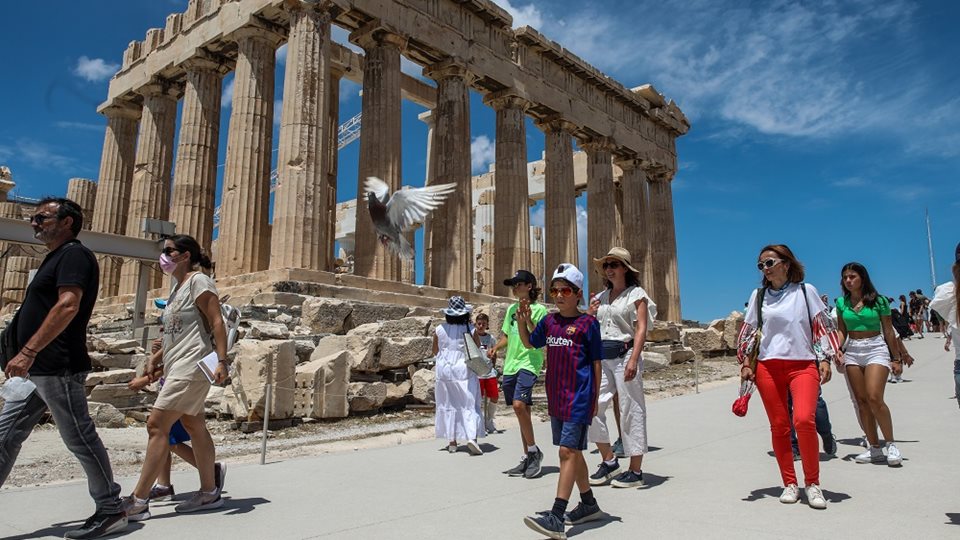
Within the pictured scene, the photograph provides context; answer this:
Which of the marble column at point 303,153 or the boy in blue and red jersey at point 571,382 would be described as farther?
the marble column at point 303,153

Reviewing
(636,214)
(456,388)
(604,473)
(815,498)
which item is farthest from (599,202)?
(815,498)

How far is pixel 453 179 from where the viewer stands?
20.8 metres

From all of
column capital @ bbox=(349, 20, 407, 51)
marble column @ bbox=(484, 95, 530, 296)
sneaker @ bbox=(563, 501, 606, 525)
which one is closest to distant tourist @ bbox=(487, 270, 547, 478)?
sneaker @ bbox=(563, 501, 606, 525)

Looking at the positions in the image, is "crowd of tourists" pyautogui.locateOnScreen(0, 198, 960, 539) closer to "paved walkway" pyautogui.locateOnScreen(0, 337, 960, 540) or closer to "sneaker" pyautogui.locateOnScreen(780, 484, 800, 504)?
"sneaker" pyautogui.locateOnScreen(780, 484, 800, 504)

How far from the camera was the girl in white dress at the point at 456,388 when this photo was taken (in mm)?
6980

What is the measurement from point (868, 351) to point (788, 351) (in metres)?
1.94

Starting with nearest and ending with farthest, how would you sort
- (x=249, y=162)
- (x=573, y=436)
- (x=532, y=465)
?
(x=573, y=436), (x=532, y=465), (x=249, y=162)

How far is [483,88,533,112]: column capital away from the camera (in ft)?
75.9

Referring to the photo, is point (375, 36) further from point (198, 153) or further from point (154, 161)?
point (154, 161)

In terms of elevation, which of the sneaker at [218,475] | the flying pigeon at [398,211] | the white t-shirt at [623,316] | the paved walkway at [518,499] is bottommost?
the paved walkway at [518,499]

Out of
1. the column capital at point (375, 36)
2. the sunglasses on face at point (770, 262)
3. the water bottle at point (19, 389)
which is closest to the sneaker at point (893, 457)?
the sunglasses on face at point (770, 262)

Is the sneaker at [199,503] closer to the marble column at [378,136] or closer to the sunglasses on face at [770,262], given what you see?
the sunglasses on face at [770,262]

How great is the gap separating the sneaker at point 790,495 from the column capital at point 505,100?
20105mm

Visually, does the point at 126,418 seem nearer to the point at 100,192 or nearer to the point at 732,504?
the point at 732,504
